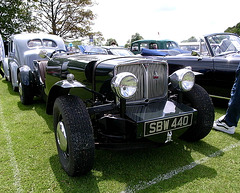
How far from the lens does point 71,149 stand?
1.99 m

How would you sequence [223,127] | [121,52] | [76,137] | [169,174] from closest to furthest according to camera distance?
[76,137]
[169,174]
[223,127]
[121,52]

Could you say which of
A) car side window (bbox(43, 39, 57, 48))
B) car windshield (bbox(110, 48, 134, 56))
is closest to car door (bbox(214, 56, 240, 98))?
car side window (bbox(43, 39, 57, 48))

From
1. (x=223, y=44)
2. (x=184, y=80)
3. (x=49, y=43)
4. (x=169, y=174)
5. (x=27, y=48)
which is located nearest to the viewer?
(x=169, y=174)

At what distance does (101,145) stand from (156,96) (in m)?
0.93

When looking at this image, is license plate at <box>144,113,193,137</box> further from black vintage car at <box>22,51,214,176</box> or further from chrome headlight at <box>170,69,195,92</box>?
chrome headlight at <box>170,69,195,92</box>

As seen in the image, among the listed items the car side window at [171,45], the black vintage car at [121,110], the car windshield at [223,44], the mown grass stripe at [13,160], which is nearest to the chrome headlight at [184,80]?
the black vintage car at [121,110]

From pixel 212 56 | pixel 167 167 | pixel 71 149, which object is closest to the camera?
pixel 71 149

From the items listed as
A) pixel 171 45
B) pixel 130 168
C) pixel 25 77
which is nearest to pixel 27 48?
pixel 25 77

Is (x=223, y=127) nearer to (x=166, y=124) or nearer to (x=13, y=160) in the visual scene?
(x=166, y=124)

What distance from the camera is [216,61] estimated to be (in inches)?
172

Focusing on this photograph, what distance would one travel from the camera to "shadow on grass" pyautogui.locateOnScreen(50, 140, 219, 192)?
208 cm

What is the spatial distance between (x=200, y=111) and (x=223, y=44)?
2864 mm

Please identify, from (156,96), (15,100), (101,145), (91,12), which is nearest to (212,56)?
(156,96)

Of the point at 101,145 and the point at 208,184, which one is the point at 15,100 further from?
the point at 208,184
